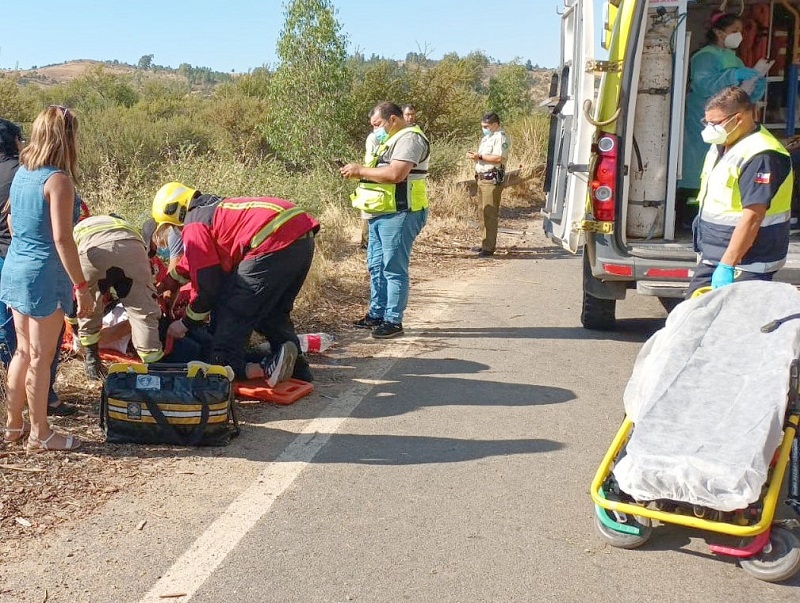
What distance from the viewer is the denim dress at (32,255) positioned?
4.42 m

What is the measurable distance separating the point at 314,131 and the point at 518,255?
5.39 metres

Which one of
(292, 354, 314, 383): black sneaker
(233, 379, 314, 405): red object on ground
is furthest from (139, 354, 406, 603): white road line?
(292, 354, 314, 383): black sneaker

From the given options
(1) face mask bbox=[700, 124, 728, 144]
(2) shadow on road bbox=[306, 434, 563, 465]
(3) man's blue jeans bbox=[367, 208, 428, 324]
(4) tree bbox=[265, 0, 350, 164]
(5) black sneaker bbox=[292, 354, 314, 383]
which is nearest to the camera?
(2) shadow on road bbox=[306, 434, 563, 465]

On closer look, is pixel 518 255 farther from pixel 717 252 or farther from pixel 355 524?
pixel 355 524

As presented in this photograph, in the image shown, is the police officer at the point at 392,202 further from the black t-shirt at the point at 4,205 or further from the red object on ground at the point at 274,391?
the black t-shirt at the point at 4,205

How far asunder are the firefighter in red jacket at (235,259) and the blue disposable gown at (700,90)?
3605 mm

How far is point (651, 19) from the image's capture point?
6.44 m

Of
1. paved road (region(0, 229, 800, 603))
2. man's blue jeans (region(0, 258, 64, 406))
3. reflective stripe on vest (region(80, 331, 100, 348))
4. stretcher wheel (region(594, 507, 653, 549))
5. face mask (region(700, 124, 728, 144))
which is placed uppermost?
face mask (region(700, 124, 728, 144))

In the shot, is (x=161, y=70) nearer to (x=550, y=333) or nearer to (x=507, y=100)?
(x=507, y=100)

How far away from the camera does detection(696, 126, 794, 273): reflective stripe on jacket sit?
4812mm

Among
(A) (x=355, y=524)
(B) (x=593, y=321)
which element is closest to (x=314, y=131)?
(B) (x=593, y=321)

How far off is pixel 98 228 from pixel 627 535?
3657 mm

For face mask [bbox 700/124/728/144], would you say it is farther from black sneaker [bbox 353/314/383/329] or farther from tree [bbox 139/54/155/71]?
tree [bbox 139/54/155/71]

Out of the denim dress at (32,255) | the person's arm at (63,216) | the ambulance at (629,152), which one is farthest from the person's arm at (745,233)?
the denim dress at (32,255)
